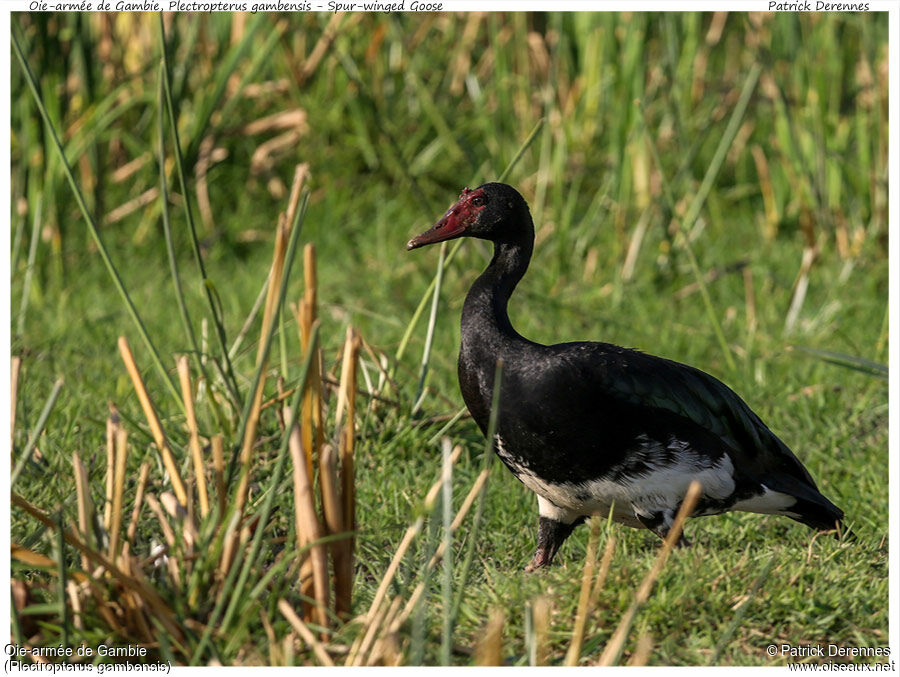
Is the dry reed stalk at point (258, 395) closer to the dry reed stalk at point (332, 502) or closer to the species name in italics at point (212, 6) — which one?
the dry reed stalk at point (332, 502)

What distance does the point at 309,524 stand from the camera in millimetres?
2275

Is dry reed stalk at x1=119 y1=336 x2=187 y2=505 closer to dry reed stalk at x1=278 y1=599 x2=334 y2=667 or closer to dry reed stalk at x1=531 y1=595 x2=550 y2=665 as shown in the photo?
dry reed stalk at x1=278 y1=599 x2=334 y2=667

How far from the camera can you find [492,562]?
10.4ft

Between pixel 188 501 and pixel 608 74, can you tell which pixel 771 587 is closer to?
pixel 188 501

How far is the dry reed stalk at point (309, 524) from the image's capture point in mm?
2230

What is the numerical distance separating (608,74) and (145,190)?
7.72 ft

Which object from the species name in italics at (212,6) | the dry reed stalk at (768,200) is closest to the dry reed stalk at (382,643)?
the species name in italics at (212,6)

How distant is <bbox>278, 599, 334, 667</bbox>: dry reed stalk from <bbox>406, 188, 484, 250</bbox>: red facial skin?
124cm

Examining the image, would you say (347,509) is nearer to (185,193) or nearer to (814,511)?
(185,193)

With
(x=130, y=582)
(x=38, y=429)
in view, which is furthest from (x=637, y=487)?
(x=38, y=429)

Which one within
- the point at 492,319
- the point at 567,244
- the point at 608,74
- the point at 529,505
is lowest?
the point at 529,505

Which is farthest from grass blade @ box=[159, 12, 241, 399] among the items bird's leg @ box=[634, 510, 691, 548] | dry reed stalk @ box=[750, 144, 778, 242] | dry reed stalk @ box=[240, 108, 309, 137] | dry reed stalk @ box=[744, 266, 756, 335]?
dry reed stalk @ box=[750, 144, 778, 242]

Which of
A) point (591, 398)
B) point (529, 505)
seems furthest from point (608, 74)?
point (591, 398)

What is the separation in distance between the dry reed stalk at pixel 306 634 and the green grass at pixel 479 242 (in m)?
0.77
